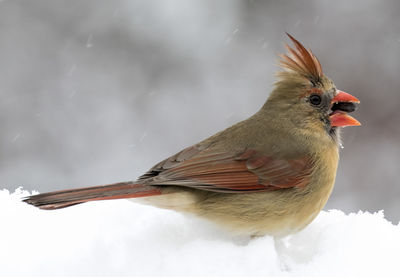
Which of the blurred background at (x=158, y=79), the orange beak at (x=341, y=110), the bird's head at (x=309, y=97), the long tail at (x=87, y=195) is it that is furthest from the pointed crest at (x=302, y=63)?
the blurred background at (x=158, y=79)

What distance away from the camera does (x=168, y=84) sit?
5.41 m

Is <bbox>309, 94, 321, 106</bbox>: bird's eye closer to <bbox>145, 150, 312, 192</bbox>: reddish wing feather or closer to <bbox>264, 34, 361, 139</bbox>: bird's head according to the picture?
<bbox>264, 34, 361, 139</bbox>: bird's head

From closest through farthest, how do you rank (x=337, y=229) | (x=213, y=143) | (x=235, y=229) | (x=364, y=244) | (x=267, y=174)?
(x=364, y=244)
(x=337, y=229)
(x=235, y=229)
(x=267, y=174)
(x=213, y=143)

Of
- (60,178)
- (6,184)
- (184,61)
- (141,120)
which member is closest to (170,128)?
(141,120)

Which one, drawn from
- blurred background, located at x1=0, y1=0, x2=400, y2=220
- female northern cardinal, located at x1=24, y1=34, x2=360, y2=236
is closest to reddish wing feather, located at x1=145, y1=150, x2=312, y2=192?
female northern cardinal, located at x1=24, y1=34, x2=360, y2=236

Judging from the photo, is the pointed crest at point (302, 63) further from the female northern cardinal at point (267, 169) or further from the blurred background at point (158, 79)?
the blurred background at point (158, 79)

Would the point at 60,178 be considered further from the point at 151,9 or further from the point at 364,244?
the point at 364,244

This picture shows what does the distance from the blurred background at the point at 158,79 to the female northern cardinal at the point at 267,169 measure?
7.75 feet

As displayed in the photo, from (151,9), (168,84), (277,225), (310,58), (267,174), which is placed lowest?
(277,225)

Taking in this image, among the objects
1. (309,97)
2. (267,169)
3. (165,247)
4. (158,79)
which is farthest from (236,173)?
(158,79)

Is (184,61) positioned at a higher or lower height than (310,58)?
higher

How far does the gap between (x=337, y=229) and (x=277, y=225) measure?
31 centimetres

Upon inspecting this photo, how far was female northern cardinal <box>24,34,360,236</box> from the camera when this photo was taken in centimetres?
250

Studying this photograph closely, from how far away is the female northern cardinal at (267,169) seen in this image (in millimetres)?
A: 2500
